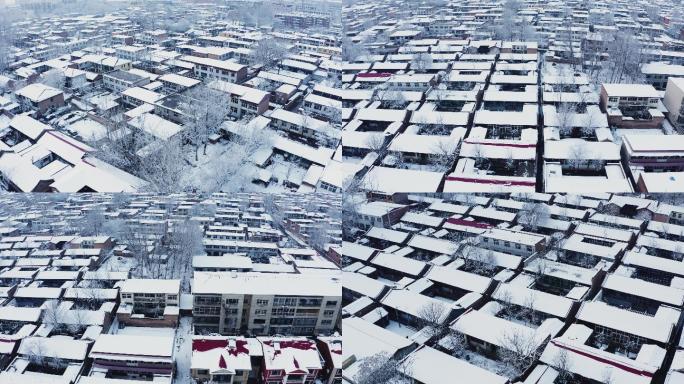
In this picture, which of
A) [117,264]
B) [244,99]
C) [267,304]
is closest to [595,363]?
[267,304]

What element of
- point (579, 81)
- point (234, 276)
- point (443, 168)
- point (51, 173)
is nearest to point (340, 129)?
point (443, 168)

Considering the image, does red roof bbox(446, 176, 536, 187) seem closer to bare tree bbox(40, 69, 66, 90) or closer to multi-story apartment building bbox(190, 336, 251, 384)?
multi-story apartment building bbox(190, 336, 251, 384)

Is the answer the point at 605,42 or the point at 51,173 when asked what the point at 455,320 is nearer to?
the point at 51,173

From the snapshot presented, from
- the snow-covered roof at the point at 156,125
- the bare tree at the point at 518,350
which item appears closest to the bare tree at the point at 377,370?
the bare tree at the point at 518,350

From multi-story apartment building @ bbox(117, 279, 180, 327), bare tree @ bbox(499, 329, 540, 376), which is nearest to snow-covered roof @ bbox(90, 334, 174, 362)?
multi-story apartment building @ bbox(117, 279, 180, 327)

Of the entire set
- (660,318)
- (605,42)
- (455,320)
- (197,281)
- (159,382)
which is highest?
(605,42)

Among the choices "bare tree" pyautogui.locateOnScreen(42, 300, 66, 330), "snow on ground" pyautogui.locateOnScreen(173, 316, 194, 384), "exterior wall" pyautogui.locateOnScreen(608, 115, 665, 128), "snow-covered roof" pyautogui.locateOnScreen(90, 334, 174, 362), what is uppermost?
"exterior wall" pyautogui.locateOnScreen(608, 115, 665, 128)
